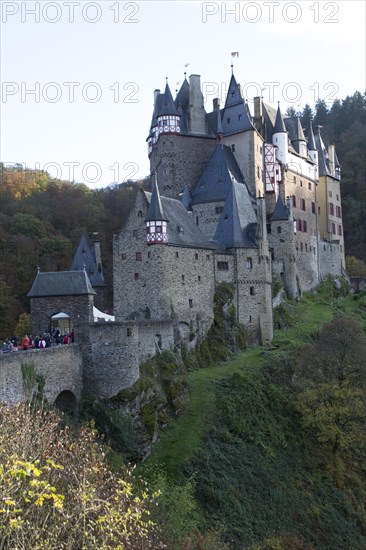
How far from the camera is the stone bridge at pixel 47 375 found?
27984 millimetres

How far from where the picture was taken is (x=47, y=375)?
31.0 metres

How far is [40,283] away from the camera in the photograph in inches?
1388

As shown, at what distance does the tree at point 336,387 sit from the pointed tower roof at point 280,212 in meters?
14.7

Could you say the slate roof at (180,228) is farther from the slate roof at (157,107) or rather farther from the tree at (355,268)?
the tree at (355,268)

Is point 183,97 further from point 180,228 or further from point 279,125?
point 180,228

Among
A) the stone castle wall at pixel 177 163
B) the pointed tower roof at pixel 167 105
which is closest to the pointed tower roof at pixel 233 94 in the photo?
the stone castle wall at pixel 177 163

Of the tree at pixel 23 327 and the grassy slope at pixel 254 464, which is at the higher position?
the tree at pixel 23 327

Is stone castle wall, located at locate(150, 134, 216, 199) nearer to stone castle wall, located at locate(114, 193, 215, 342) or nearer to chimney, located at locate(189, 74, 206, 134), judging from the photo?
chimney, located at locate(189, 74, 206, 134)

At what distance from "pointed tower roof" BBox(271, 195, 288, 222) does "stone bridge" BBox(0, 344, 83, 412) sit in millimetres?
26298

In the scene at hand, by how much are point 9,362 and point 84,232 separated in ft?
146

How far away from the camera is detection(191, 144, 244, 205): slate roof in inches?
2057

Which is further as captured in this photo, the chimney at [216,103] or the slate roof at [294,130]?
the slate roof at [294,130]

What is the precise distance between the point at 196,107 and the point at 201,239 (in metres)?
17.2

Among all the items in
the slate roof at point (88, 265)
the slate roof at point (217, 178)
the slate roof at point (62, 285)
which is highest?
the slate roof at point (217, 178)
